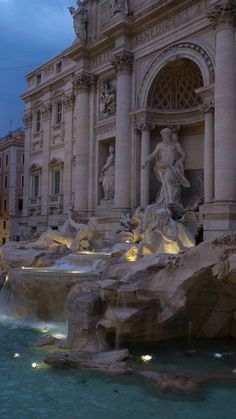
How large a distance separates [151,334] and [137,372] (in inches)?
74.8

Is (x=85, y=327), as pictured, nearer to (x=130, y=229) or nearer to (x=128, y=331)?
(x=128, y=331)

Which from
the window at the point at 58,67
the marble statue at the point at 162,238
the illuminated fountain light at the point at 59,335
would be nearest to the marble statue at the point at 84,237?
the marble statue at the point at 162,238

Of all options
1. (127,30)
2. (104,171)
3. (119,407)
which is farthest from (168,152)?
(119,407)

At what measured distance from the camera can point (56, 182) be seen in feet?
80.2

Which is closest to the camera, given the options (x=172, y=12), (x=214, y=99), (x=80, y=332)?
(x=80, y=332)

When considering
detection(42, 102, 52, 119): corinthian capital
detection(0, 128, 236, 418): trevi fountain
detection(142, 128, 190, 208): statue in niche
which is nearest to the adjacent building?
detection(42, 102, 52, 119): corinthian capital

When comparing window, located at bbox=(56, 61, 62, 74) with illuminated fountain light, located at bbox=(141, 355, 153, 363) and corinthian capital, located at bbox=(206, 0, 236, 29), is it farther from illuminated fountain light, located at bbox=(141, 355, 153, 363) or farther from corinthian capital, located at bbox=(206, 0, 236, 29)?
illuminated fountain light, located at bbox=(141, 355, 153, 363)

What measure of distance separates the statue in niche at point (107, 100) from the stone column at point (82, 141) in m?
0.81

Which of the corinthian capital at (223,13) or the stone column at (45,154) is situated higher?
the corinthian capital at (223,13)

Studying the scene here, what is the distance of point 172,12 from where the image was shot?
647 inches

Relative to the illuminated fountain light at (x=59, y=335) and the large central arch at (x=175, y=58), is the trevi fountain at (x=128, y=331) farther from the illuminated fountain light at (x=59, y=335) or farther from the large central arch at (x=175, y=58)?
the large central arch at (x=175, y=58)

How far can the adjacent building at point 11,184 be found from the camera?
40.7 m

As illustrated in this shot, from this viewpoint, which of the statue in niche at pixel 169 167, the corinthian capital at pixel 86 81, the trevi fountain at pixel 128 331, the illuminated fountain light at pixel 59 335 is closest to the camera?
the trevi fountain at pixel 128 331

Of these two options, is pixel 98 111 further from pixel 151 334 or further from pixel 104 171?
pixel 151 334
